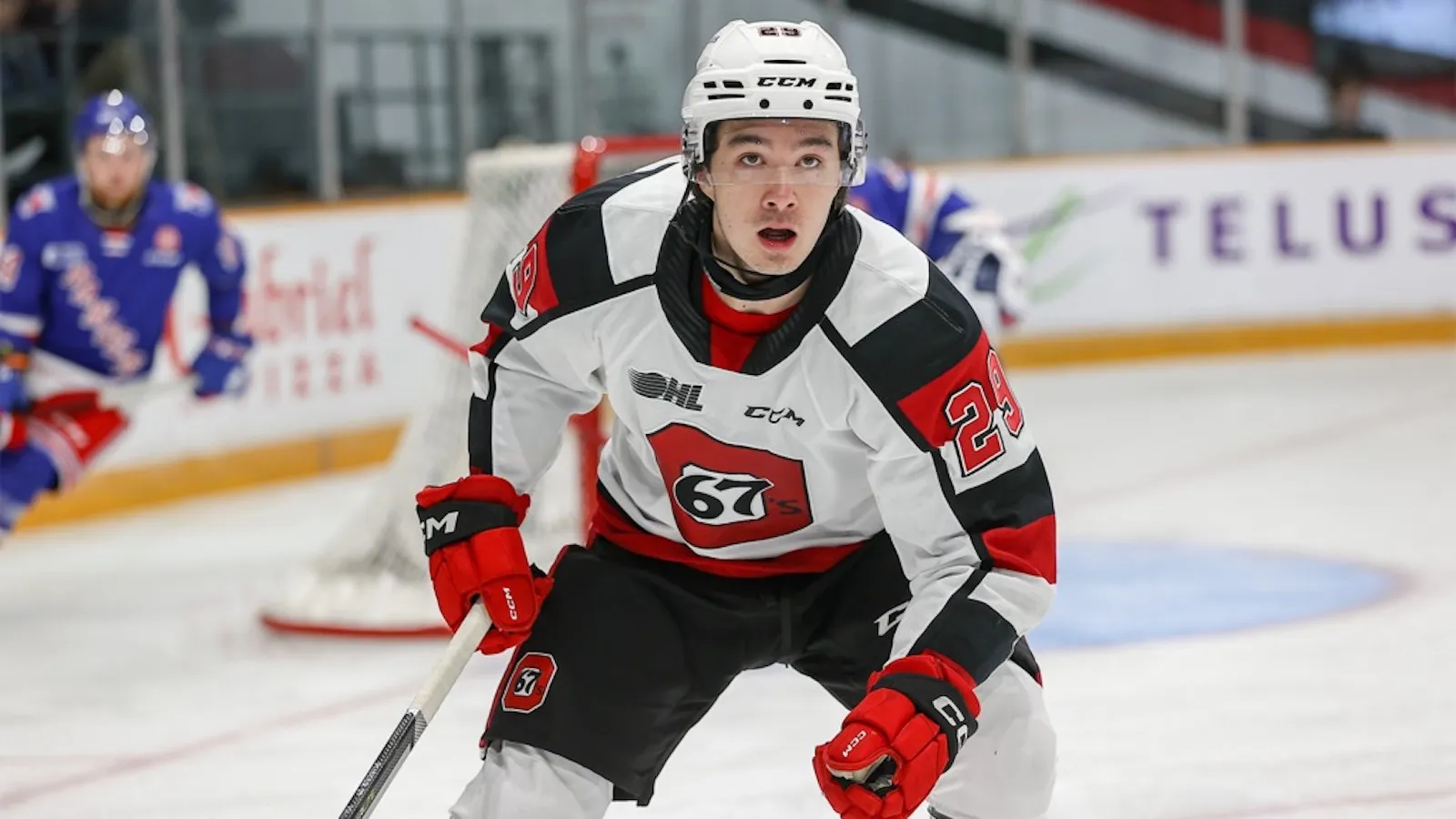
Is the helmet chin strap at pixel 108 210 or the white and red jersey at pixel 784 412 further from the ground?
the white and red jersey at pixel 784 412

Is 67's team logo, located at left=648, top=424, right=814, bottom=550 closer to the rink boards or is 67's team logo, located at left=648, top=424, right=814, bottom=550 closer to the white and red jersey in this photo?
the white and red jersey

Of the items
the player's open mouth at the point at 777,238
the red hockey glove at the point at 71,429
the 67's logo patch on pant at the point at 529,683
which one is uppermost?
the player's open mouth at the point at 777,238

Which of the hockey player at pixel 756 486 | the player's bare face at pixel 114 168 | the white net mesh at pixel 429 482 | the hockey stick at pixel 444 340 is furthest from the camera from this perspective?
the player's bare face at pixel 114 168

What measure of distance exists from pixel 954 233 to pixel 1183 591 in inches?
35.8

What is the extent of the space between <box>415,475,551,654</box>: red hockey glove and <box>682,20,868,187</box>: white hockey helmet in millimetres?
399

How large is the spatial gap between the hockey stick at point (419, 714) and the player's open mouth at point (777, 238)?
501 millimetres

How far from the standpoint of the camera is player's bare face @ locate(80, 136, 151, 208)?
482cm

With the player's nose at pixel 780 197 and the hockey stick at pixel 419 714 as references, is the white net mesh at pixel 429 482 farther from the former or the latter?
the player's nose at pixel 780 197

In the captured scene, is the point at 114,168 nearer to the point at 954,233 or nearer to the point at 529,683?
the point at 954,233

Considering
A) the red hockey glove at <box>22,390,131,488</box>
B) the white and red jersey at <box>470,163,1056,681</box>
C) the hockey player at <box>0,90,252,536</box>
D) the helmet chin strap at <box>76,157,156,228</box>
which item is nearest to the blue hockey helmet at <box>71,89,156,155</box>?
the hockey player at <box>0,90,252,536</box>

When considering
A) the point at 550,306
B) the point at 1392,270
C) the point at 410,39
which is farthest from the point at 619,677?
the point at 1392,270

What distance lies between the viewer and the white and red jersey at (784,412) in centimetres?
200

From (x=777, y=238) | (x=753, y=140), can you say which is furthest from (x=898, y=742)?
(x=753, y=140)

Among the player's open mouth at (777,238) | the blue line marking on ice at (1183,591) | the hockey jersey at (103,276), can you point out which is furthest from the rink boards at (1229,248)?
the player's open mouth at (777,238)
